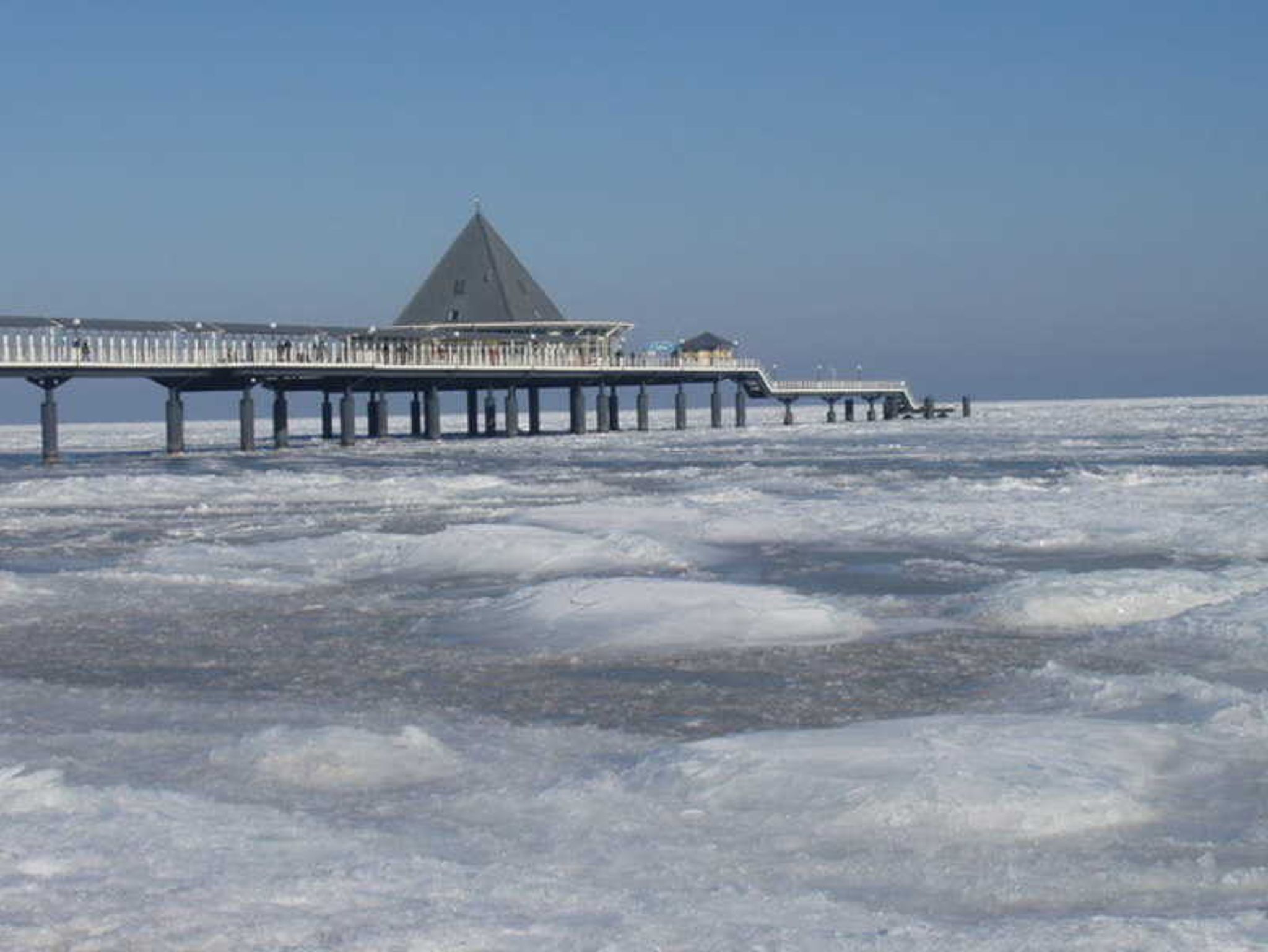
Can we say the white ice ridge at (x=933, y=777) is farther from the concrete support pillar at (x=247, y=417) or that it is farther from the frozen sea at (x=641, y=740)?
the concrete support pillar at (x=247, y=417)

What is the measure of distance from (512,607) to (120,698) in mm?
4163

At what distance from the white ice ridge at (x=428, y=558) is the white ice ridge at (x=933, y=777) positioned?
888 cm

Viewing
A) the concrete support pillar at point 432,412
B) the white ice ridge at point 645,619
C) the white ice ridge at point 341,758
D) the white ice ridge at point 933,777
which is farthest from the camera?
the concrete support pillar at point 432,412

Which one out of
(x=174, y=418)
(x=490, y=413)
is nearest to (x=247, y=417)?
(x=174, y=418)

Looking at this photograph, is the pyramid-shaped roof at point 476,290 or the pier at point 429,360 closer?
the pier at point 429,360

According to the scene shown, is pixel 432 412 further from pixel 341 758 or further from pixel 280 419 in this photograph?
pixel 341 758

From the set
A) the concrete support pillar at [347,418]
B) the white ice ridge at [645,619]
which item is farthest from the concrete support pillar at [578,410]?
the white ice ridge at [645,619]

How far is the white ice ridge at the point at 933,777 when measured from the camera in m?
7.19

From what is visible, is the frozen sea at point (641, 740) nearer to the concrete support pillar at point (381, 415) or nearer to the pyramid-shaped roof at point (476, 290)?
the concrete support pillar at point (381, 415)

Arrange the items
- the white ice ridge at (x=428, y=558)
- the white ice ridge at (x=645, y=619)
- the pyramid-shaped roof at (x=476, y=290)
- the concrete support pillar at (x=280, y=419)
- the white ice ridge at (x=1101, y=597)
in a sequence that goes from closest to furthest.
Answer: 1. the white ice ridge at (x=645, y=619)
2. the white ice ridge at (x=1101, y=597)
3. the white ice ridge at (x=428, y=558)
4. the concrete support pillar at (x=280, y=419)
5. the pyramid-shaped roof at (x=476, y=290)

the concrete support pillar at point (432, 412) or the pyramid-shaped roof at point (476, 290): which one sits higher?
the pyramid-shaped roof at point (476, 290)

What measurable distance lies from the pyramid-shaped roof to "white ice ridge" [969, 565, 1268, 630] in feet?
205

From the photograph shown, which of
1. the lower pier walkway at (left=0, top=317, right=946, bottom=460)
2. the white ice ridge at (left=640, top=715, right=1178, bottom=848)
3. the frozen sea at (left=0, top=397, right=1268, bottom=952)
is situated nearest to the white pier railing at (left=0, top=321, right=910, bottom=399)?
the lower pier walkway at (left=0, top=317, right=946, bottom=460)

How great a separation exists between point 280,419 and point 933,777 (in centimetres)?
5654
